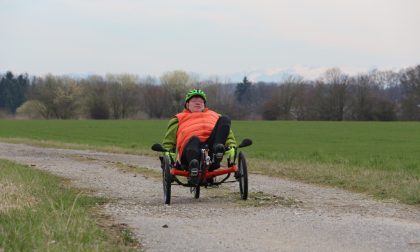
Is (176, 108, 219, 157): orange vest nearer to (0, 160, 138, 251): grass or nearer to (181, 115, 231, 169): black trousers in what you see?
(181, 115, 231, 169): black trousers

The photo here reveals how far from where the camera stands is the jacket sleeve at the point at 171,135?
911 cm

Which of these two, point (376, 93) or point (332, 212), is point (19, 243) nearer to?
point (332, 212)

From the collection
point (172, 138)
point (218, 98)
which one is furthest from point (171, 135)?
point (218, 98)

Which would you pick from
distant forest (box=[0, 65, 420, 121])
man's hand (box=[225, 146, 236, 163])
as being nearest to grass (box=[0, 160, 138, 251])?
man's hand (box=[225, 146, 236, 163])

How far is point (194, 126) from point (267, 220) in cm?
239

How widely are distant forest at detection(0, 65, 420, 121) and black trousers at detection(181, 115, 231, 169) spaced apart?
329 feet

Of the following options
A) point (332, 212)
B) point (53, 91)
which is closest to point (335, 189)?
point (332, 212)

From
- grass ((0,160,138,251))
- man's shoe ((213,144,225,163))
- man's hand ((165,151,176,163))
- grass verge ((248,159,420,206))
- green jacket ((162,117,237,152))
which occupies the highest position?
green jacket ((162,117,237,152))

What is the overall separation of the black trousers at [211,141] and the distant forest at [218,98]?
329ft

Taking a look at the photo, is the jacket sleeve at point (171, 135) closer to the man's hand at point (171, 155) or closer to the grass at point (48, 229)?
the man's hand at point (171, 155)

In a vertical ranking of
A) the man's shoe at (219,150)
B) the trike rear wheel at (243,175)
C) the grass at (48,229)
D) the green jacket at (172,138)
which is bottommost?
the grass at (48,229)

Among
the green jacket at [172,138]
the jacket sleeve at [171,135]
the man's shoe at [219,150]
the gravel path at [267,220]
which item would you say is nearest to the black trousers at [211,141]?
the man's shoe at [219,150]

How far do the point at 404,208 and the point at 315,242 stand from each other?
331cm

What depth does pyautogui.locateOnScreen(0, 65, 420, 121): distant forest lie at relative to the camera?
110312 millimetres
